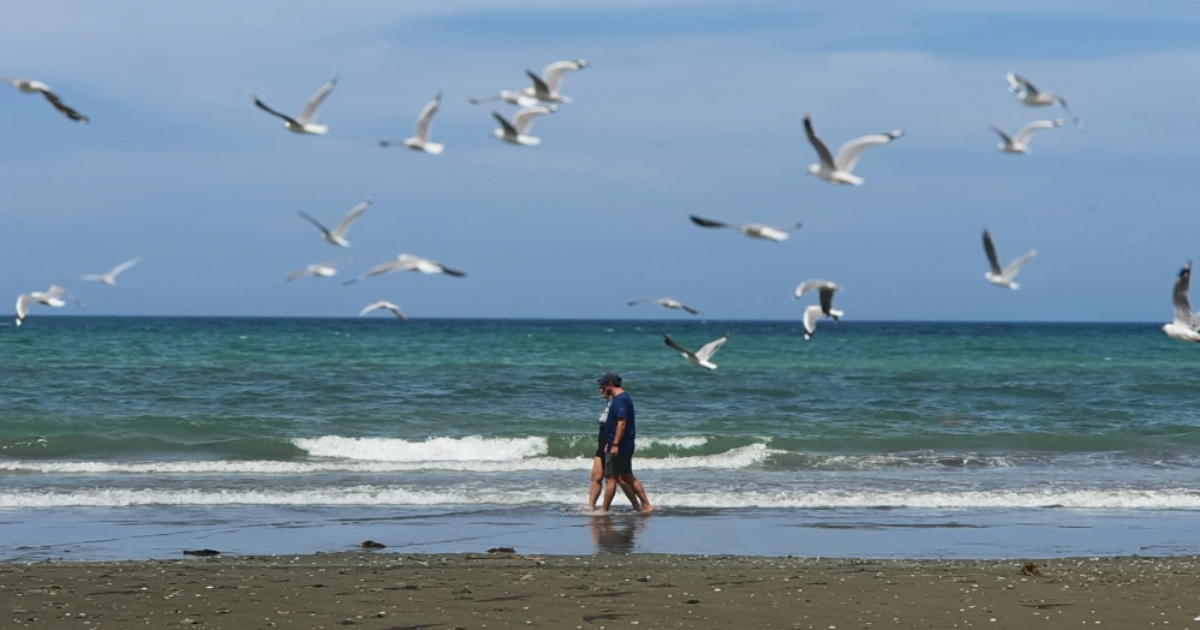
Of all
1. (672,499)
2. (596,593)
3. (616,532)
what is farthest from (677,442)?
(596,593)

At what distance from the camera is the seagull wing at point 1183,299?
488 inches

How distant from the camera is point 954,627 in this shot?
330 inches

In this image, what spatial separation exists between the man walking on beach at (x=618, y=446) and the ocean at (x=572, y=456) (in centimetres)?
30

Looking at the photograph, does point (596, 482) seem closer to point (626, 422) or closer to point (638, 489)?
point (638, 489)

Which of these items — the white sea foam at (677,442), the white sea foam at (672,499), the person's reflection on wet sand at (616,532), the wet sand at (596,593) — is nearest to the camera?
the wet sand at (596,593)

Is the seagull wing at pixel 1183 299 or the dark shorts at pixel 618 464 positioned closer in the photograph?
the seagull wing at pixel 1183 299

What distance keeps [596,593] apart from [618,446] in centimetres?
486

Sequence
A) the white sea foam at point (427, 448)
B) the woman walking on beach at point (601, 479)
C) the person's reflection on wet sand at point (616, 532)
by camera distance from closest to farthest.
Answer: the person's reflection on wet sand at point (616, 532), the woman walking on beach at point (601, 479), the white sea foam at point (427, 448)

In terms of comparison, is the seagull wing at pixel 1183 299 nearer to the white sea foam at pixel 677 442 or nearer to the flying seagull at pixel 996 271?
the flying seagull at pixel 996 271

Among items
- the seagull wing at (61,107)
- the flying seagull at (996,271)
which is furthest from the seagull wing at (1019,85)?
the seagull wing at (61,107)

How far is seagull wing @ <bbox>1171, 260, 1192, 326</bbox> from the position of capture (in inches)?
488

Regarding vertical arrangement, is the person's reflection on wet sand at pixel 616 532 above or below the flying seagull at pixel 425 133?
below

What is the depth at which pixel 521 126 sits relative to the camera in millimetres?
12430

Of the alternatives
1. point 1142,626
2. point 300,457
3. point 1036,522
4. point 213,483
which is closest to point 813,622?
point 1142,626
